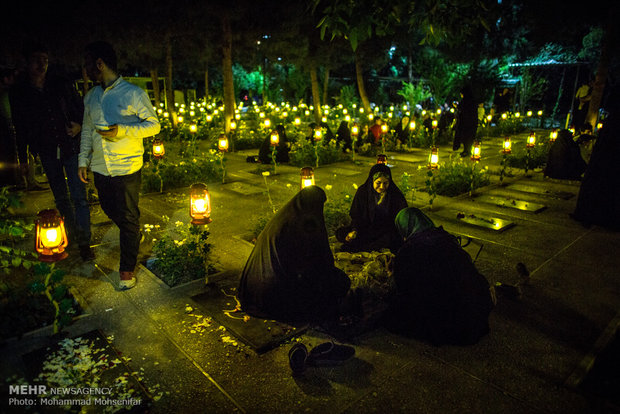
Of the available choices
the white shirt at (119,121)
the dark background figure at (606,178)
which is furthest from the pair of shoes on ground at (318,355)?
the dark background figure at (606,178)

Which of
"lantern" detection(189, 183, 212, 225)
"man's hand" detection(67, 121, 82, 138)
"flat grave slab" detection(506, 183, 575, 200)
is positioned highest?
"man's hand" detection(67, 121, 82, 138)

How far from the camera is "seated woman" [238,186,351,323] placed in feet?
11.8

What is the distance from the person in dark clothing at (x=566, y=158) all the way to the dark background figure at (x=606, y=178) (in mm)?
3151

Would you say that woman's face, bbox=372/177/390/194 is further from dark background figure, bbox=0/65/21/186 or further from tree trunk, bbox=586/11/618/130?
tree trunk, bbox=586/11/618/130

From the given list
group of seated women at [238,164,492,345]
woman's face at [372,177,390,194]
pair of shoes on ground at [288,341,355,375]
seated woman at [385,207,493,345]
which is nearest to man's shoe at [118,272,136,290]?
group of seated women at [238,164,492,345]

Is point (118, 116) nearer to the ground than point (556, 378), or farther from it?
farther from it

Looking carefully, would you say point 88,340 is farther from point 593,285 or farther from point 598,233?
point 598,233

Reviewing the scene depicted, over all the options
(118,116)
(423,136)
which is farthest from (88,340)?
(423,136)

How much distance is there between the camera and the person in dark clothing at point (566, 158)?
366 inches

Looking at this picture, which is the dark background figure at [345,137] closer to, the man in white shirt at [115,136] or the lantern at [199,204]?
the lantern at [199,204]

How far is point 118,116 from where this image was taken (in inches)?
160

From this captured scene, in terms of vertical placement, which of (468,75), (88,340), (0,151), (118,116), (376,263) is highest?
(468,75)

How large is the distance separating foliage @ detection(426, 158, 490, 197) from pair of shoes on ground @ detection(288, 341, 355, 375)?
5.48 m

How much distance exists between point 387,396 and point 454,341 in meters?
0.84
